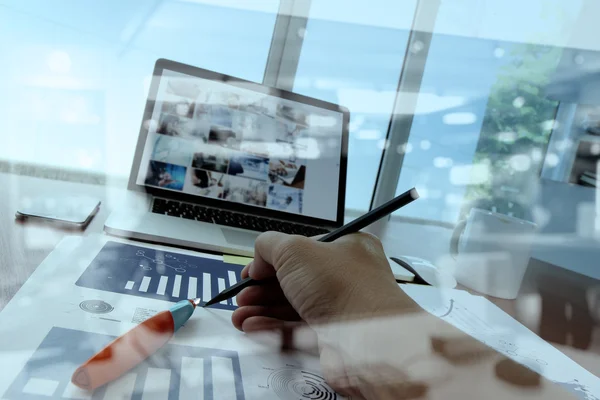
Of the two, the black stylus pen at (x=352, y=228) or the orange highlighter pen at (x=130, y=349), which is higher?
the black stylus pen at (x=352, y=228)

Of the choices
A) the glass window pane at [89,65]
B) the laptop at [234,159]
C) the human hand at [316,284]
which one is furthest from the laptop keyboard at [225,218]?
the glass window pane at [89,65]

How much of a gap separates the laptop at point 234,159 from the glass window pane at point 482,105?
1023mm

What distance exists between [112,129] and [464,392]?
145 cm

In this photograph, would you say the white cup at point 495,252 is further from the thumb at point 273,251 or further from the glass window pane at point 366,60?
the glass window pane at point 366,60

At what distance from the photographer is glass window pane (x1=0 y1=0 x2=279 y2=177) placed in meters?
1.42

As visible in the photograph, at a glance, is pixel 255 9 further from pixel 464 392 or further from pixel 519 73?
pixel 464 392

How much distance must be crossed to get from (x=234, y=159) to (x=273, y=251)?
494 millimetres

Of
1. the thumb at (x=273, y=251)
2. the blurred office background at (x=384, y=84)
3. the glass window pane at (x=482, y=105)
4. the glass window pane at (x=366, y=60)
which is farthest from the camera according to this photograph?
the glass window pane at (x=482, y=105)

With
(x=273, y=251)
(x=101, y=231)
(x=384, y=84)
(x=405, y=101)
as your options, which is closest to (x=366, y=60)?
(x=384, y=84)

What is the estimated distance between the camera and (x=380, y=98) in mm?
1832

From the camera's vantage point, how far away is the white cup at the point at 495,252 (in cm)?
73

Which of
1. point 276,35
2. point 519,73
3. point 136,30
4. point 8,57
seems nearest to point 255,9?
point 276,35

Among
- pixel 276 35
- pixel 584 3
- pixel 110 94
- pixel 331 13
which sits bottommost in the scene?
pixel 110 94

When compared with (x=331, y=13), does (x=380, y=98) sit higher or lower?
lower
